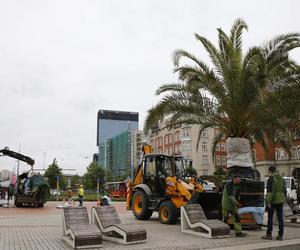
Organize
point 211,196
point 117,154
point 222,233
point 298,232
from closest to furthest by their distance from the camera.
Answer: point 222,233 < point 298,232 < point 211,196 < point 117,154

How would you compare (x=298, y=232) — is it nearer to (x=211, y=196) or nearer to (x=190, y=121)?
(x=211, y=196)

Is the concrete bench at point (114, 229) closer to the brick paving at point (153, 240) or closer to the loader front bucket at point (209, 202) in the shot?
the brick paving at point (153, 240)

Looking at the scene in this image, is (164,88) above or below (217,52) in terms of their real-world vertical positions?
below

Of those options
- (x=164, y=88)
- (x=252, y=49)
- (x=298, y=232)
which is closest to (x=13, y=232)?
(x=164, y=88)

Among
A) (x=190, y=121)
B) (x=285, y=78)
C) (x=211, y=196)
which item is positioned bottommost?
(x=211, y=196)

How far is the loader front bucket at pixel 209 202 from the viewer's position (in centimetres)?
1466

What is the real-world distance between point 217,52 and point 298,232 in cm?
698

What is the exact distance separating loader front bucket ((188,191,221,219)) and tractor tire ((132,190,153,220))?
2.66 meters

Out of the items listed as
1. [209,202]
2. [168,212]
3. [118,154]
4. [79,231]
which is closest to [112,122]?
[118,154]

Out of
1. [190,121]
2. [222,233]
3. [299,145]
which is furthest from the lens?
[299,145]

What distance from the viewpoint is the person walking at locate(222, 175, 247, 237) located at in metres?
11.5

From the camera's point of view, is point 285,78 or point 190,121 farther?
point 190,121

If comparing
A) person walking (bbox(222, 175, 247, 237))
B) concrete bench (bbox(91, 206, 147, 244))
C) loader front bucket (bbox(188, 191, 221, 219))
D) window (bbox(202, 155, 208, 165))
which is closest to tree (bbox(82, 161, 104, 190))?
window (bbox(202, 155, 208, 165))

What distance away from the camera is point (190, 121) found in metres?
16.0
